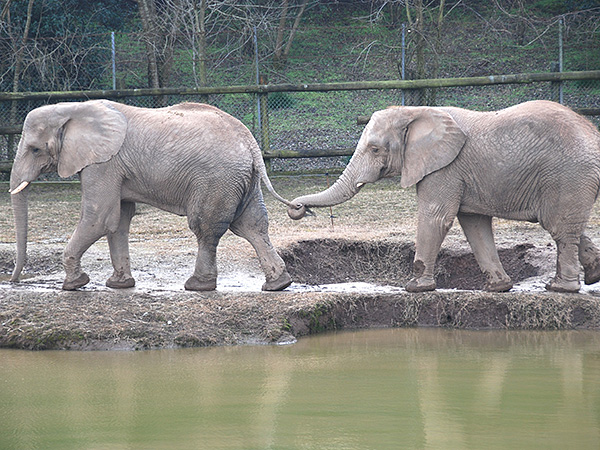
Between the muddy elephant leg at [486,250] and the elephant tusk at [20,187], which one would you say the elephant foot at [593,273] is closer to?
the muddy elephant leg at [486,250]

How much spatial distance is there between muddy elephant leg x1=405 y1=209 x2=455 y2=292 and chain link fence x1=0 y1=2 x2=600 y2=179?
7725 millimetres

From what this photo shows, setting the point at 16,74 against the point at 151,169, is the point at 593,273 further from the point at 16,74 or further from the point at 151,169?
the point at 16,74

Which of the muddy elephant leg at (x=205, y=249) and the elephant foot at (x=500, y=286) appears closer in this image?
the muddy elephant leg at (x=205, y=249)

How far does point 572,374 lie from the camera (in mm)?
7039

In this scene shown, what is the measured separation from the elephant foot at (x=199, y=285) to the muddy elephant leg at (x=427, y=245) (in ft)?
6.34

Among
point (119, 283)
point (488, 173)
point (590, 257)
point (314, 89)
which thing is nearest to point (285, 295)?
point (119, 283)

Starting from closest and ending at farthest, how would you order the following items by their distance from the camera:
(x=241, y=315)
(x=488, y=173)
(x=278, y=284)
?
(x=241, y=315) < (x=488, y=173) < (x=278, y=284)

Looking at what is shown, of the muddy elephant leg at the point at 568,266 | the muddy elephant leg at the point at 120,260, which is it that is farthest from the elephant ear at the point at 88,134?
the muddy elephant leg at the point at 568,266

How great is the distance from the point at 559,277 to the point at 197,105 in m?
3.99

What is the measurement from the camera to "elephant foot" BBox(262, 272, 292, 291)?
905 cm

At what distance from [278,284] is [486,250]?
211 cm

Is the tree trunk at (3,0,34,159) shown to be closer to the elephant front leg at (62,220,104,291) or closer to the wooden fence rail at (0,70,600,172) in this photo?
the wooden fence rail at (0,70,600,172)

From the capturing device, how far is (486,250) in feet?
29.8

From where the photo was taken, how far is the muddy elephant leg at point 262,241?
908 centimetres
